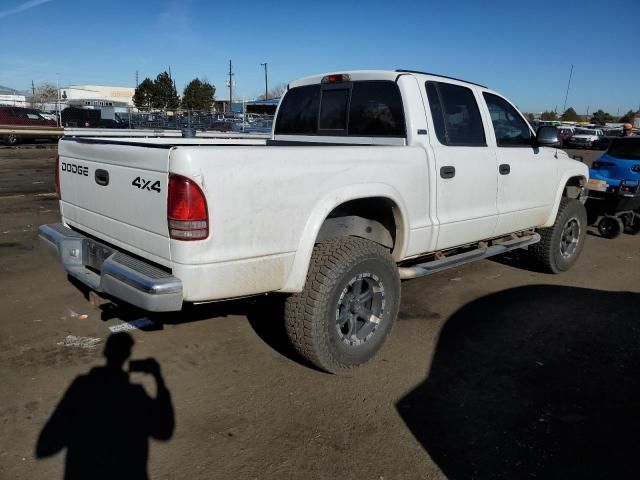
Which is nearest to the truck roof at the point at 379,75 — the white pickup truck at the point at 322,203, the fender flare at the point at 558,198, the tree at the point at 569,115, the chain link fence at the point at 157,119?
the white pickup truck at the point at 322,203

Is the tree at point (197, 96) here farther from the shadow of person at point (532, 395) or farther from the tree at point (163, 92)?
the shadow of person at point (532, 395)

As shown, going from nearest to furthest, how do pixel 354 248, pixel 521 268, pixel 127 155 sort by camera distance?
pixel 127 155 → pixel 354 248 → pixel 521 268

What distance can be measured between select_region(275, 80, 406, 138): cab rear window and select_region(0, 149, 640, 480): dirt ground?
1703 mm

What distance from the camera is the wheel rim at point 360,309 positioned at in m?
3.51

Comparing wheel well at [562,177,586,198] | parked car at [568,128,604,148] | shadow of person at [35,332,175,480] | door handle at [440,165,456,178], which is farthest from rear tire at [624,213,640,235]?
parked car at [568,128,604,148]

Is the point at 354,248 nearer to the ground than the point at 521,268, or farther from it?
farther from it

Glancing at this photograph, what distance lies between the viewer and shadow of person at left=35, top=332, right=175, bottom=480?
8.41 feet

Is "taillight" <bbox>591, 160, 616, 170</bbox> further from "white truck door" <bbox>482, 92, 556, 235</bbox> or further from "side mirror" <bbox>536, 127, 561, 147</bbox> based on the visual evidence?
"side mirror" <bbox>536, 127, 561, 147</bbox>

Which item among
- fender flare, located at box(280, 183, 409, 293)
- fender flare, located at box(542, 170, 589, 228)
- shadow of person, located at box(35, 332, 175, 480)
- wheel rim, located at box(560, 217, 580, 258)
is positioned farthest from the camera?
wheel rim, located at box(560, 217, 580, 258)

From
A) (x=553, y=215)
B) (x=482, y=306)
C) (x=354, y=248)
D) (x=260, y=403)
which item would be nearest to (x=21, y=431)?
(x=260, y=403)

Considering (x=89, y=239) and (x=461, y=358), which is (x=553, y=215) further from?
(x=89, y=239)

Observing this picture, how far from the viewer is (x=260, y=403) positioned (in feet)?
10.5

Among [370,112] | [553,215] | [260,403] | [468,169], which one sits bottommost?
[260,403]

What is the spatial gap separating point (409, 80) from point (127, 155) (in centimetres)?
223
